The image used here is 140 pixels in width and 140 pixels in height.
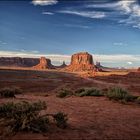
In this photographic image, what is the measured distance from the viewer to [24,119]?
838 centimetres

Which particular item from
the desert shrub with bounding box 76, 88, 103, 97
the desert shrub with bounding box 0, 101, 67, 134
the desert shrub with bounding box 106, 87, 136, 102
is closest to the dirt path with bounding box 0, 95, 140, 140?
the desert shrub with bounding box 0, 101, 67, 134

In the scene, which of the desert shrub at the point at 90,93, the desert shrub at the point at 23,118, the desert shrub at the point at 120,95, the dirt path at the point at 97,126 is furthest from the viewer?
the desert shrub at the point at 90,93

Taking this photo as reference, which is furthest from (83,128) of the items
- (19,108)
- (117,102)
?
(117,102)

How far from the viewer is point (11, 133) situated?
8016 millimetres

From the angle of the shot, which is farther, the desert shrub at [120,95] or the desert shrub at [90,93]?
the desert shrub at [90,93]

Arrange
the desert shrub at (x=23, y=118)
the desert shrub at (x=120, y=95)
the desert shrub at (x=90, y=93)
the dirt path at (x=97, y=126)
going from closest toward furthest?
the dirt path at (x=97, y=126)
the desert shrub at (x=23, y=118)
the desert shrub at (x=120, y=95)
the desert shrub at (x=90, y=93)

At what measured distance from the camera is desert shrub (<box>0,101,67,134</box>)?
8.29m

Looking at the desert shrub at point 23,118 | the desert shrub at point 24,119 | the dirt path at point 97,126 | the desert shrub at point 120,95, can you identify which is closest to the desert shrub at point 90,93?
the desert shrub at point 120,95

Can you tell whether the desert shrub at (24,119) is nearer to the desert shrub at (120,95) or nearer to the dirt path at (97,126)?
the dirt path at (97,126)

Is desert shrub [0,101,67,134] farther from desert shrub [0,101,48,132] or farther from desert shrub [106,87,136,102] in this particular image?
desert shrub [106,87,136,102]

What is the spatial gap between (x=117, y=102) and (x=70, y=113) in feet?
17.0

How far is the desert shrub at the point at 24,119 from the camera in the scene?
829cm

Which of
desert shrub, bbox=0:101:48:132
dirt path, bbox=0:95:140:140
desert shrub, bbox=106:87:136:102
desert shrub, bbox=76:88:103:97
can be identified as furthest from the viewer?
desert shrub, bbox=76:88:103:97

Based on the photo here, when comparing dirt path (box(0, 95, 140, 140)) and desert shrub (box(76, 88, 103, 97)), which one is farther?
desert shrub (box(76, 88, 103, 97))
